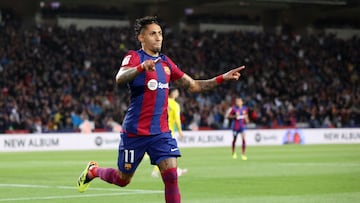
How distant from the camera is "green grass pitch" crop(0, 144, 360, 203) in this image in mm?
13586

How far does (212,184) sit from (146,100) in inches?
298

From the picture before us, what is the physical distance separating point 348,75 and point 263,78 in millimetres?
6776

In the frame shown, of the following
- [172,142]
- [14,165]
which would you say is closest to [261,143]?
[14,165]

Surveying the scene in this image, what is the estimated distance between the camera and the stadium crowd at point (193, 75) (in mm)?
38750

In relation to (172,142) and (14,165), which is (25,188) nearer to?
(172,142)

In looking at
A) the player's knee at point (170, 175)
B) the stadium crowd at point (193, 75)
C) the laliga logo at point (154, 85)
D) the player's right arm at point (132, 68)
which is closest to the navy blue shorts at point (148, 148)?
the player's knee at point (170, 175)

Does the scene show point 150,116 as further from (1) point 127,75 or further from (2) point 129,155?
(1) point 127,75

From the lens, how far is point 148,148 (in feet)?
31.7

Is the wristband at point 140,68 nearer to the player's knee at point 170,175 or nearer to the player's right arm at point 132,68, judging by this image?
the player's right arm at point 132,68

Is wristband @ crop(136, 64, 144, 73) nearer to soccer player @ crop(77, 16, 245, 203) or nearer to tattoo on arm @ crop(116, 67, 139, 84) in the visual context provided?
tattoo on arm @ crop(116, 67, 139, 84)

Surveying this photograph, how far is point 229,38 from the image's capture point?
52.0 metres

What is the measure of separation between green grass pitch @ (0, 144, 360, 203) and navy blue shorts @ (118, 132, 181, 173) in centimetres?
342

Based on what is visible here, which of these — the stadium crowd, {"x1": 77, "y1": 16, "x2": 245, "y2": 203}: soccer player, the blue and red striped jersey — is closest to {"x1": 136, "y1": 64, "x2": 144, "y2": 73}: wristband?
{"x1": 77, "y1": 16, "x2": 245, "y2": 203}: soccer player

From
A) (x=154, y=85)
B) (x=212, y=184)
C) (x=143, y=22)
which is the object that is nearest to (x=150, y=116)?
(x=154, y=85)
